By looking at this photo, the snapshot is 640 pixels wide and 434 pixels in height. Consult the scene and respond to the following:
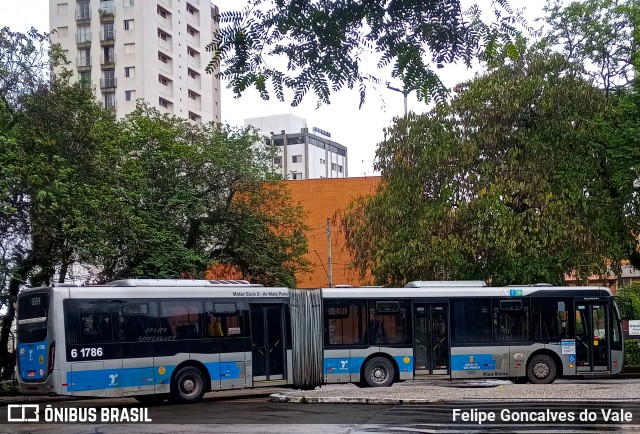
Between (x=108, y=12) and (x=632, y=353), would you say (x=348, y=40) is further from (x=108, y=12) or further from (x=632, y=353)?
(x=108, y=12)

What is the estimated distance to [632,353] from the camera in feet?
103

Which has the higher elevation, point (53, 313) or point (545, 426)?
point (53, 313)

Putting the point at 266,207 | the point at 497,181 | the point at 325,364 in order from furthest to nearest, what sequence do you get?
1. the point at 266,207
2. the point at 497,181
3. the point at 325,364

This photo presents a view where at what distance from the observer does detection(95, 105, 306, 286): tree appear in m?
33.1

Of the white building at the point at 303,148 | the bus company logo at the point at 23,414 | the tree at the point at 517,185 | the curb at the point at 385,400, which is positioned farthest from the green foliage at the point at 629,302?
the white building at the point at 303,148

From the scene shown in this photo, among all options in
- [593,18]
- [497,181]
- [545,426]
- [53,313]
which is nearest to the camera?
[545,426]

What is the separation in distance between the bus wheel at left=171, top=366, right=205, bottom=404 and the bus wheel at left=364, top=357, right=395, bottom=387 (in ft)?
15.9

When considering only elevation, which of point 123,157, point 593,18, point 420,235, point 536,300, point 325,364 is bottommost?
point 325,364

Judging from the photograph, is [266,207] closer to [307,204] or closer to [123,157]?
[123,157]

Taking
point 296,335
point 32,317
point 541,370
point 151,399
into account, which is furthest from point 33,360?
point 541,370

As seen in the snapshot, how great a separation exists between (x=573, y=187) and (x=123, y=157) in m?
17.2

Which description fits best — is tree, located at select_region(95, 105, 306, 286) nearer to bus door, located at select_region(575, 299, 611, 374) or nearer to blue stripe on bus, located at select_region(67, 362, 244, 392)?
blue stripe on bus, located at select_region(67, 362, 244, 392)

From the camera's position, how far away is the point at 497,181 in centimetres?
2812

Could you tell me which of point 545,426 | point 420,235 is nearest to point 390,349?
point 420,235
